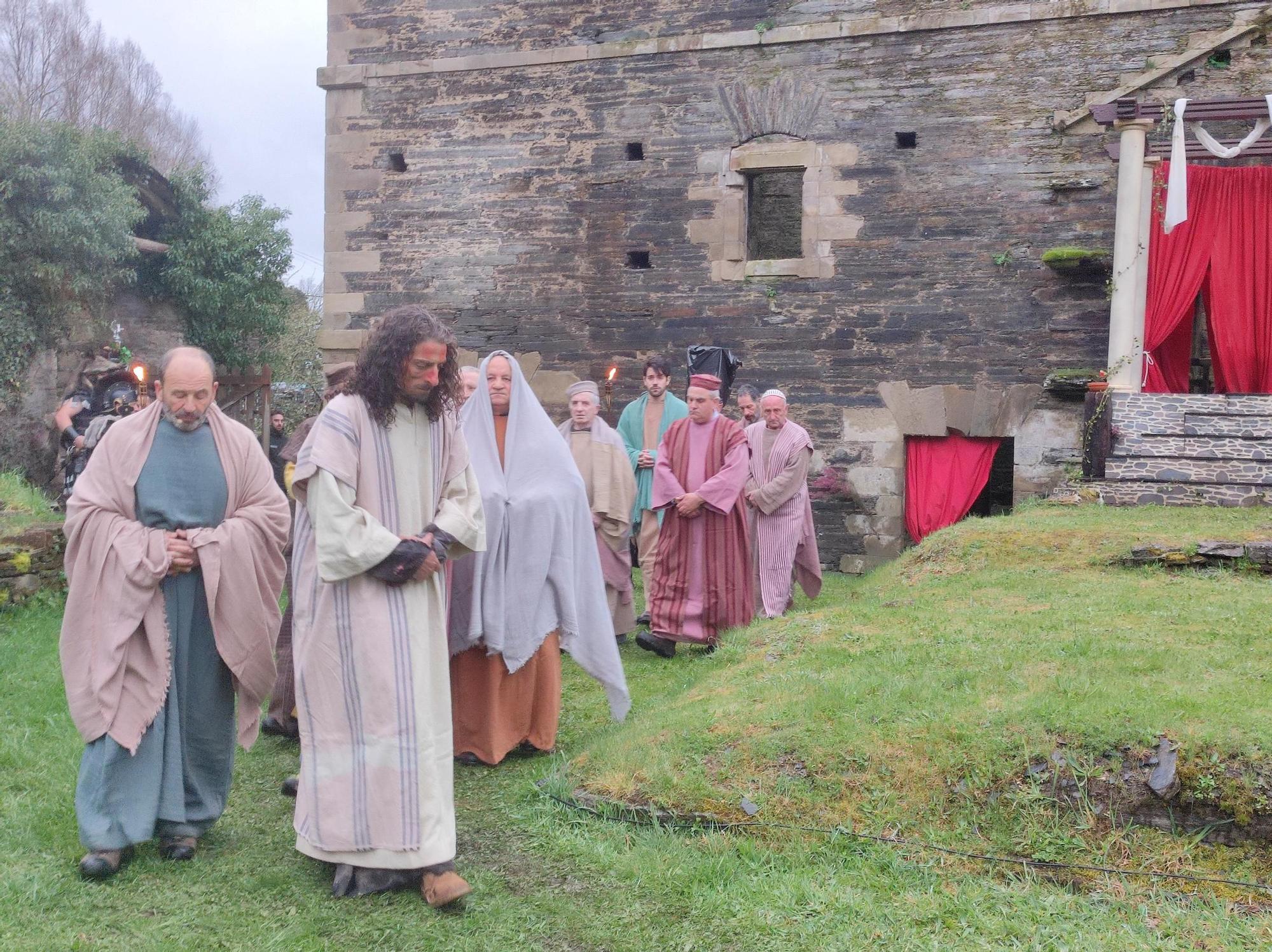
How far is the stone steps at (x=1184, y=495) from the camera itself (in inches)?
371

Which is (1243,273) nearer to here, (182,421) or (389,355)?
(389,355)

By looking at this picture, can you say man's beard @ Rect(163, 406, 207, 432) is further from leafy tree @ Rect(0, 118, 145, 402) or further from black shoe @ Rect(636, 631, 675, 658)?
leafy tree @ Rect(0, 118, 145, 402)

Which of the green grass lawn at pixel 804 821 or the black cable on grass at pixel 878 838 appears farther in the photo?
the black cable on grass at pixel 878 838

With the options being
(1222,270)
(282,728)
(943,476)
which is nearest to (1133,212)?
(1222,270)

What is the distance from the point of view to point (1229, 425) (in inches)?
404

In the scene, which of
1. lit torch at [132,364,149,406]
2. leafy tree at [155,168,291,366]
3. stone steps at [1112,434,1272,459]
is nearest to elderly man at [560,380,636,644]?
lit torch at [132,364,149,406]

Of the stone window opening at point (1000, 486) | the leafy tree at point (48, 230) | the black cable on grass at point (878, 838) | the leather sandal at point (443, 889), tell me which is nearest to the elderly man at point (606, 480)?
the black cable on grass at point (878, 838)

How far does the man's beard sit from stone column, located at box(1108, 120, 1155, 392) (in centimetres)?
887

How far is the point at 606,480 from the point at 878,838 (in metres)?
4.13

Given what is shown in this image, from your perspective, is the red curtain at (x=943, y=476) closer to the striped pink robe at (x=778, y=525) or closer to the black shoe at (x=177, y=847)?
the striped pink robe at (x=778, y=525)

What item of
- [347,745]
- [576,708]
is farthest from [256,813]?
[576,708]

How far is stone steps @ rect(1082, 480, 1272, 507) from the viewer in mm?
9414

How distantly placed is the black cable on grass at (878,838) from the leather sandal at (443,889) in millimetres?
762

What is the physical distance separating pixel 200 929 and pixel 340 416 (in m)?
1.59
